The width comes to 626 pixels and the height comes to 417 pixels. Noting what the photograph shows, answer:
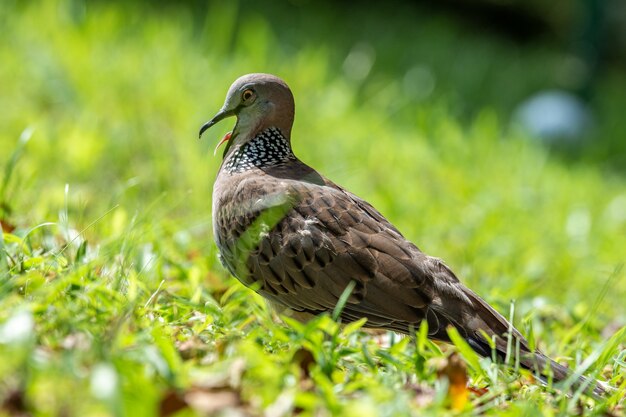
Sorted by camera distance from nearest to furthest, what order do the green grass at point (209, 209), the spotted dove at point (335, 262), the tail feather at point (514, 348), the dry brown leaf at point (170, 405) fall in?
the dry brown leaf at point (170, 405), the green grass at point (209, 209), the tail feather at point (514, 348), the spotted dove at point (335, 262)

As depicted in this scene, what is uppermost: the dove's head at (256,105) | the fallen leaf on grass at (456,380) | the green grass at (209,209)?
the dove's head at (256,105)

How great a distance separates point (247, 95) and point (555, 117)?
4842 mm

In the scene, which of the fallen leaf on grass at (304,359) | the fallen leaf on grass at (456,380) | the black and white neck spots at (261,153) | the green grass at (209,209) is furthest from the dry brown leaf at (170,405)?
the black and white neck spots at (261,153)

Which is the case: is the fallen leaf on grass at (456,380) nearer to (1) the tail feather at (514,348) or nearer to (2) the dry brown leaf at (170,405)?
(1) the tail feather at (514,348)

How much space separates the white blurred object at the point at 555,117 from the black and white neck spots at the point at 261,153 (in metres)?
4.38

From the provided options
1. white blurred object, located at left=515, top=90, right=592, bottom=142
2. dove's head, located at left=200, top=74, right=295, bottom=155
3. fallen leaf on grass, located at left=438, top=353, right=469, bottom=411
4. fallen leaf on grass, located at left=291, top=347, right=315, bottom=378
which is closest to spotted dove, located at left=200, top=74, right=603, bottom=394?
dove's head, located at left=200, top=74, right=295, bottom=155

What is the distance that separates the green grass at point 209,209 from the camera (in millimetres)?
2248

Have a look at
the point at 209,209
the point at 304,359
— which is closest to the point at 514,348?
the point at 304,359

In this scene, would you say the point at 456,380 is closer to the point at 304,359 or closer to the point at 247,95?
the point at 304,359

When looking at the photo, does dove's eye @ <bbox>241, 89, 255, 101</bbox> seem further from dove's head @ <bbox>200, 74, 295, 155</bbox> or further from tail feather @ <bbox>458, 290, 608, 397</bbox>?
tail feather @ <bbox>458, 290, 608, 397</bbox>

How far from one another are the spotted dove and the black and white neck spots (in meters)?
0.12

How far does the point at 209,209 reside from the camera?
4836 millimetres

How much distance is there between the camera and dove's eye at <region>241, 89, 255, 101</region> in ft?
11.9

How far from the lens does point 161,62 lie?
20.9ft
